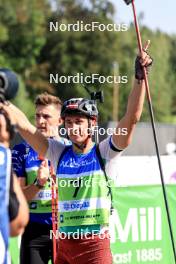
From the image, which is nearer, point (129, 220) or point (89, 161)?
point (89, 161)

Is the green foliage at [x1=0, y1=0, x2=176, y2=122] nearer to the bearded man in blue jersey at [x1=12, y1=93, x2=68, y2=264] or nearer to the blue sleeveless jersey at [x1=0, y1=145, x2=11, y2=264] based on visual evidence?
the bearded man in blue jersey at [x1=12, y1=93, x2=68, y2=264]

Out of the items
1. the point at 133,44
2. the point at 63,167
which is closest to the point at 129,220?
the point at 63,167

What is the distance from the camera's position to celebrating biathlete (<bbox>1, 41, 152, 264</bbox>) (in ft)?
18.2

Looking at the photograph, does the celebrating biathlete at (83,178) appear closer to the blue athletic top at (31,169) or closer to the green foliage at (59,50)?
the blue athletic top at (31,169)

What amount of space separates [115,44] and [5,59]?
1380 cm

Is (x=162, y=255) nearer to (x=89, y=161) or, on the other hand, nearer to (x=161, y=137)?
(x=89, y=161)

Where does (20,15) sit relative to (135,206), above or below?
above

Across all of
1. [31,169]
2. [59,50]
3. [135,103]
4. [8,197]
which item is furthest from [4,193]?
[59,50]

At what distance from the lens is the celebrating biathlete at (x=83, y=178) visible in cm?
555

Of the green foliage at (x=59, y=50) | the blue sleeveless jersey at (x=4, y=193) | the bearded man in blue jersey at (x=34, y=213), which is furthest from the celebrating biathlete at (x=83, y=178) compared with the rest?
the green foliage at (x=59, y=50)

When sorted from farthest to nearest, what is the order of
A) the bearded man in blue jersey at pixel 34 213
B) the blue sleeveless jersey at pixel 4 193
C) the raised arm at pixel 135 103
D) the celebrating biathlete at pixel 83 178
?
the bearded man in blue jersey at pixel 34 213, the celebrating biathlete at pixel 83 178, the raised arm at pixel 135 103, the blue sleeveless jersey at pixel 4 193

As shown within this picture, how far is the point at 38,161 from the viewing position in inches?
263

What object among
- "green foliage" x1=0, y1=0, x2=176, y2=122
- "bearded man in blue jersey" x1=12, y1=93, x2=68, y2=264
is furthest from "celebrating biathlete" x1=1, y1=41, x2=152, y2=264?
"green foliage" x1=0, y1=0, x2=176, y2=122

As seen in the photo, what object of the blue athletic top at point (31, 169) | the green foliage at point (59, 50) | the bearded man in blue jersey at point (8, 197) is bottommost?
the bearded man in blue jersey at point (8, 197)
